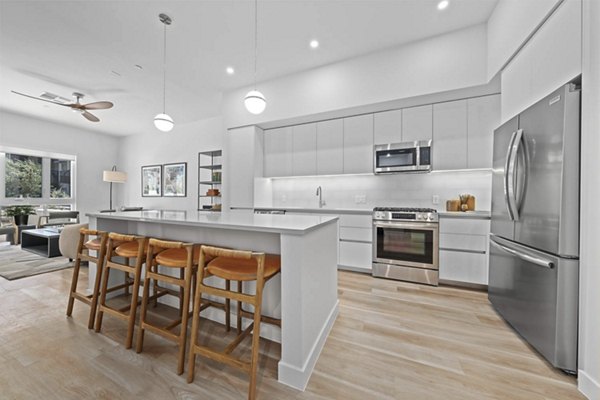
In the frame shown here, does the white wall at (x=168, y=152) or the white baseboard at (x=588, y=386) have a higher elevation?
the white wall at (x=168, y=152)

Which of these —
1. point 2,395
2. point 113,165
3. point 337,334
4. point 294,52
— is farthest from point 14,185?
point 337,334

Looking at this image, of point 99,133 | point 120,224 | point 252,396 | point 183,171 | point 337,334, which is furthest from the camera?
point 99,133

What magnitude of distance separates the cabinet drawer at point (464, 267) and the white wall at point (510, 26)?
202 centimetres

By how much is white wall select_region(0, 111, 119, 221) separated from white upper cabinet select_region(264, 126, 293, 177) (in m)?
5.79

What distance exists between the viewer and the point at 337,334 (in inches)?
74.6

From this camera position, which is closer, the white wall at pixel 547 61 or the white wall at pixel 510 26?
the white wall at pixel 547 61

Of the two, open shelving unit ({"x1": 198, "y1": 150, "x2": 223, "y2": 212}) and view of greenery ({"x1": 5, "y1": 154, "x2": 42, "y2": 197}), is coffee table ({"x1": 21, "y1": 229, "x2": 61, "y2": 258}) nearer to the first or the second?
view of greenery ({"x1": 5, "y1": 154, "x2": 42, "y2": 197})

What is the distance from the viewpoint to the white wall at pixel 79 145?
533 centimetres

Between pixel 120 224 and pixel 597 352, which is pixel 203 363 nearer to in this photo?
pixel 120 224

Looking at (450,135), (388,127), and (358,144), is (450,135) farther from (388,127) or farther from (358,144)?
(358,144)

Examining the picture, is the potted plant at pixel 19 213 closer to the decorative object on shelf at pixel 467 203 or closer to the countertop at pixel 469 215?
the countertop at pixel 469 215

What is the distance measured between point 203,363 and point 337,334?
1001 mm

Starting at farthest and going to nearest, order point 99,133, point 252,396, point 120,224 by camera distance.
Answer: point 99,133 → point 120,224 → point 252,396

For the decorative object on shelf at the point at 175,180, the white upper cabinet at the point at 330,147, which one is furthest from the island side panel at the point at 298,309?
the decorative object on shelf at the point at 175,180
